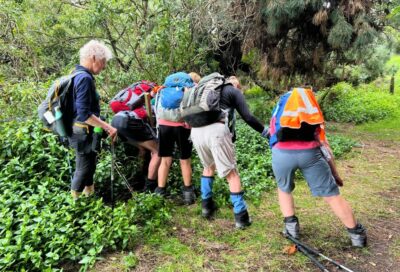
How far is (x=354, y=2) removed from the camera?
6.85 meters

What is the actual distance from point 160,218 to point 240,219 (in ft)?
2.88

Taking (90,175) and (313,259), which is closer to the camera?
(313,259)

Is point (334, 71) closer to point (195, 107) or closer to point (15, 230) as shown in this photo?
point (195, 107)

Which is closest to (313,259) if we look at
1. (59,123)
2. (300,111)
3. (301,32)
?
(300,111)

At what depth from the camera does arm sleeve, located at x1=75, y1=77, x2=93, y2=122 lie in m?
3.46

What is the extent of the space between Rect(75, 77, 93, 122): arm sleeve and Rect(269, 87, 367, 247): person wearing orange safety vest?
6.08 feet

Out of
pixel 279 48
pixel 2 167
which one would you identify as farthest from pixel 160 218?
pixel 279 48

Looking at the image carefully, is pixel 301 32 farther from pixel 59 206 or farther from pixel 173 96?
pixel 59 206

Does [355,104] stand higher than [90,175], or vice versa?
[90,175]

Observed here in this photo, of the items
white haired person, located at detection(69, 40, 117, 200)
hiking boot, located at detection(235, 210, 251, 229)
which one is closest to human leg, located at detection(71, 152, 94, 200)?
white haired person, located at detection(69, 40, 117, 200)

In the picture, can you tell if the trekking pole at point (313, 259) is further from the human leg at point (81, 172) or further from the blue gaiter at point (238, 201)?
the human leg at point (81, 172)

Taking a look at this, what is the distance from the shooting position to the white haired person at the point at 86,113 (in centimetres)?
348

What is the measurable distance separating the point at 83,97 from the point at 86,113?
0.16 metres

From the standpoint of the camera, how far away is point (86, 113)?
349cm
